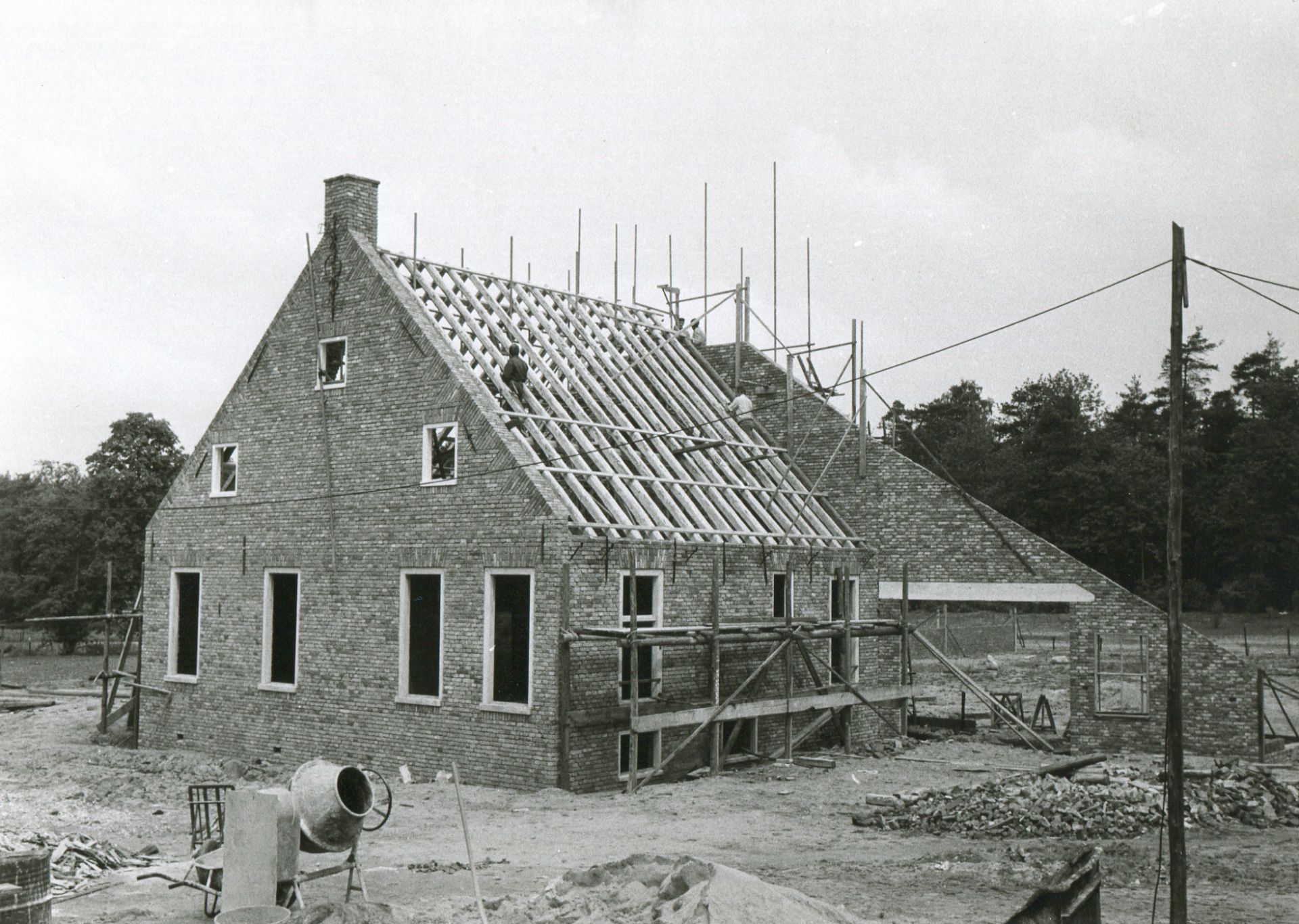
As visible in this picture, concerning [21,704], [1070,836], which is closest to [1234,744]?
[1070,836]

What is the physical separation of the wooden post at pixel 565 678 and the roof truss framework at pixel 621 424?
0.97 meters

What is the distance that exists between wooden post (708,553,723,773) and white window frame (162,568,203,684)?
30.7 ft

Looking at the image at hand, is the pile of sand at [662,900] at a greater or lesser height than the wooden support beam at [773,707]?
lesser

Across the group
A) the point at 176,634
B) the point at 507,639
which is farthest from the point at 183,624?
the point at 507,639

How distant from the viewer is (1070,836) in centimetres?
1469

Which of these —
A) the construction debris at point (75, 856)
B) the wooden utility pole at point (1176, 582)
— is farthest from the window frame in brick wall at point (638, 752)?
the wooden utility pole at point (1176, 582)

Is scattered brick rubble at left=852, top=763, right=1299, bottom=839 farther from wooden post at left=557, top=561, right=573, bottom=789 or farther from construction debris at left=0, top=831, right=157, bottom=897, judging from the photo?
construction debris at left=0, top=831, right=157, bottom=897

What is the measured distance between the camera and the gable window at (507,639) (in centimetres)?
1812

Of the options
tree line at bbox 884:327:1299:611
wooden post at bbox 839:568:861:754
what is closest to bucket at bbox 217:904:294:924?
wooden post at bbox 839:568:861:754

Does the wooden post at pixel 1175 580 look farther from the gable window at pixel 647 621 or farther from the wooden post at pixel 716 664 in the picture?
the gable window at pixel 647 621

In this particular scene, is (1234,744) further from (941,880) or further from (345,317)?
(345,317)

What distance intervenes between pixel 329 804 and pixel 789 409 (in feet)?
51.6

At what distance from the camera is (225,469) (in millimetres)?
23484

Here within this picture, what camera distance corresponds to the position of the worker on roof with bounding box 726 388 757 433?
82.4ft
